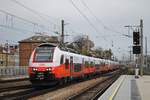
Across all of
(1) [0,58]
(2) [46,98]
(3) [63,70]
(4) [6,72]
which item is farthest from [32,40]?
(2) [46,98]

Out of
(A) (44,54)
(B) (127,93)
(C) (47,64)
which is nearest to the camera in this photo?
(B) (127,93)

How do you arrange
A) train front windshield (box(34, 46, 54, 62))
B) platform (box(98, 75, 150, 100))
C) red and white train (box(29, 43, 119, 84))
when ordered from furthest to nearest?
train front windshield (box(34, 46, 54, 62))
red and white train (box(29, 43, 119, 84))
platform (box(98, 75, 150, 100))

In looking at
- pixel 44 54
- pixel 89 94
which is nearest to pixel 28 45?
pixel 44 54

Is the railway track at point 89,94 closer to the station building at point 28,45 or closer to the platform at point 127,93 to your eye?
the platform at point 127,93

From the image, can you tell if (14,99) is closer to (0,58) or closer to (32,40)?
(0,58)

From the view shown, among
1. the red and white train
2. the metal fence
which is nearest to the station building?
the metal fence

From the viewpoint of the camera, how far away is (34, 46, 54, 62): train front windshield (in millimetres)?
28250

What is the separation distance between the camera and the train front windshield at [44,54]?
1112 inches

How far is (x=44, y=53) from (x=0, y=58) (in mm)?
63391

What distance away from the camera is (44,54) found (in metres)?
28.6

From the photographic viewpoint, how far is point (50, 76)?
90.4ft

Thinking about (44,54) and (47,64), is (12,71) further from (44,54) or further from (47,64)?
(47,64)

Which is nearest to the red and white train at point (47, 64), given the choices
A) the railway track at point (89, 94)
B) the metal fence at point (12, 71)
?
the railway track at point (89, 94)

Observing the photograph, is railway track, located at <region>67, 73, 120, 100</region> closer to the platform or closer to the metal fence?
the platform
